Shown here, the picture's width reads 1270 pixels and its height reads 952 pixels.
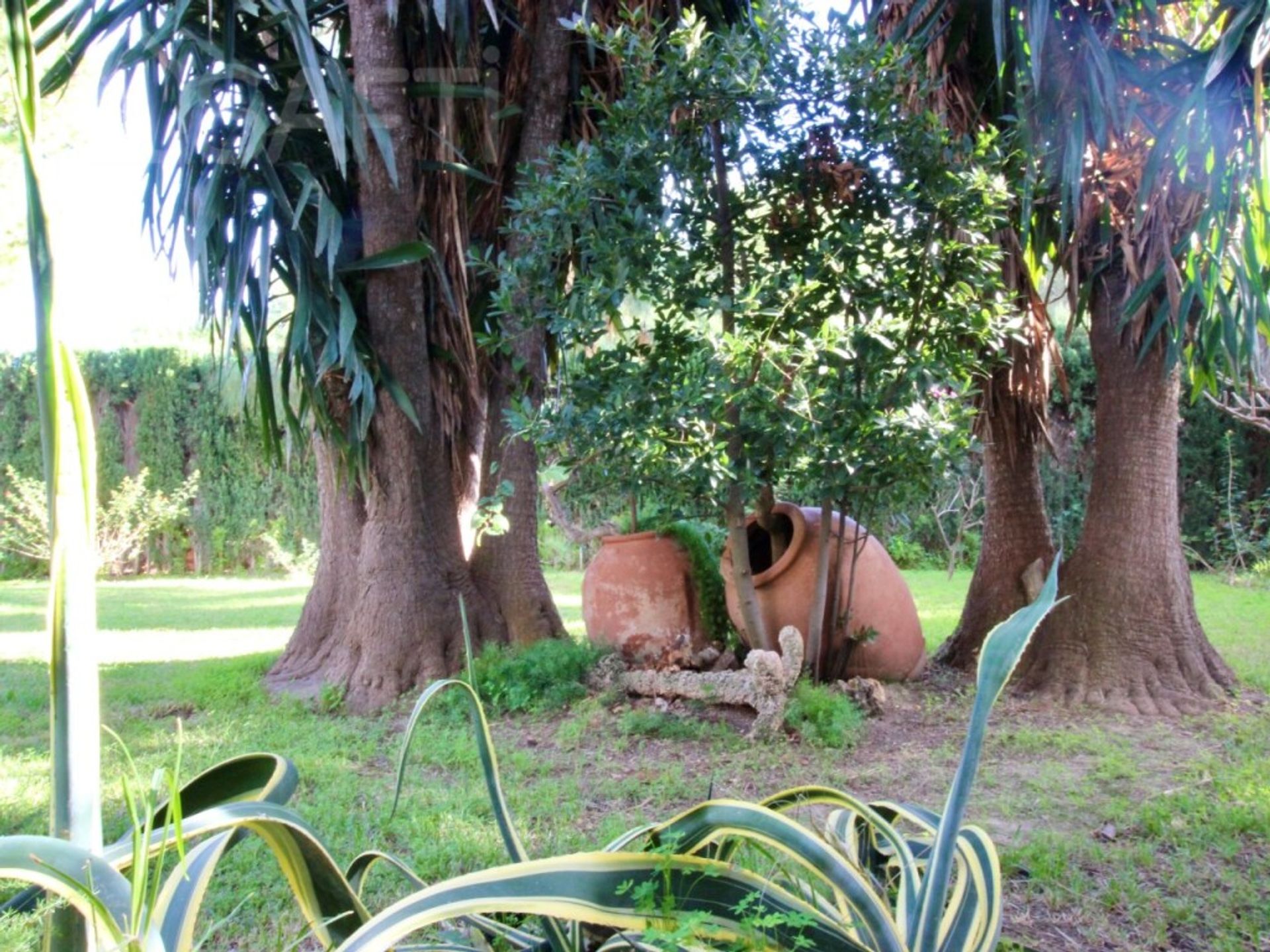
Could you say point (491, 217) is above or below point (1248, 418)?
above

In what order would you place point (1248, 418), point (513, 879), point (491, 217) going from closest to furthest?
point (513, 879) → point (491, 217) → point (1248, 418)

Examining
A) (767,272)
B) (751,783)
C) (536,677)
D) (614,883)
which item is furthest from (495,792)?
(536,677)

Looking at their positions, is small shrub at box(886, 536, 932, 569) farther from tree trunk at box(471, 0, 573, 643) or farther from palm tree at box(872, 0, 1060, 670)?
tree trunk at box(471, 0, 573, 643)

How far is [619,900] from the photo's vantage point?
136 cm

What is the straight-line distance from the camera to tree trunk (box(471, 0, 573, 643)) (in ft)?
18.5

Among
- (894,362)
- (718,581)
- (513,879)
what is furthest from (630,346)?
(513,879)

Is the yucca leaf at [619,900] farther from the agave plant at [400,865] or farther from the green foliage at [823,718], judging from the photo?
the green foliage at [823,718]

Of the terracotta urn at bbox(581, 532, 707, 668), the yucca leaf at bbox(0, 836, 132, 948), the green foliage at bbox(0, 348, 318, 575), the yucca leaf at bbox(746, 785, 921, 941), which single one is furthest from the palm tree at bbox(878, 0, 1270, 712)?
the green foliage at bbox(0, 348, 318, 575)

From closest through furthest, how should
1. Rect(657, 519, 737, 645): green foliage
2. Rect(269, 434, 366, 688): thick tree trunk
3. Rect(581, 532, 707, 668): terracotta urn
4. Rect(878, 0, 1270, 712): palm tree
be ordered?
Rect(878, 0, 1270, 712): palm tree
Rect(581, 532, 707, 668): terracotta urn
Rect(657, 519, 737, 645): green foliage
Rect(269, 434, 366, 688): thick tree trunk

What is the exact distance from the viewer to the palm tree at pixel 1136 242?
13.1 feet

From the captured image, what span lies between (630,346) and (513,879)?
355cm

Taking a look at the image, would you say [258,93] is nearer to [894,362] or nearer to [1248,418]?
[894,362]

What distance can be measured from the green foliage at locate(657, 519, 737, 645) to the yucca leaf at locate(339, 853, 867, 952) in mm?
4099

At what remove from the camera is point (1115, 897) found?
2.60 metres
